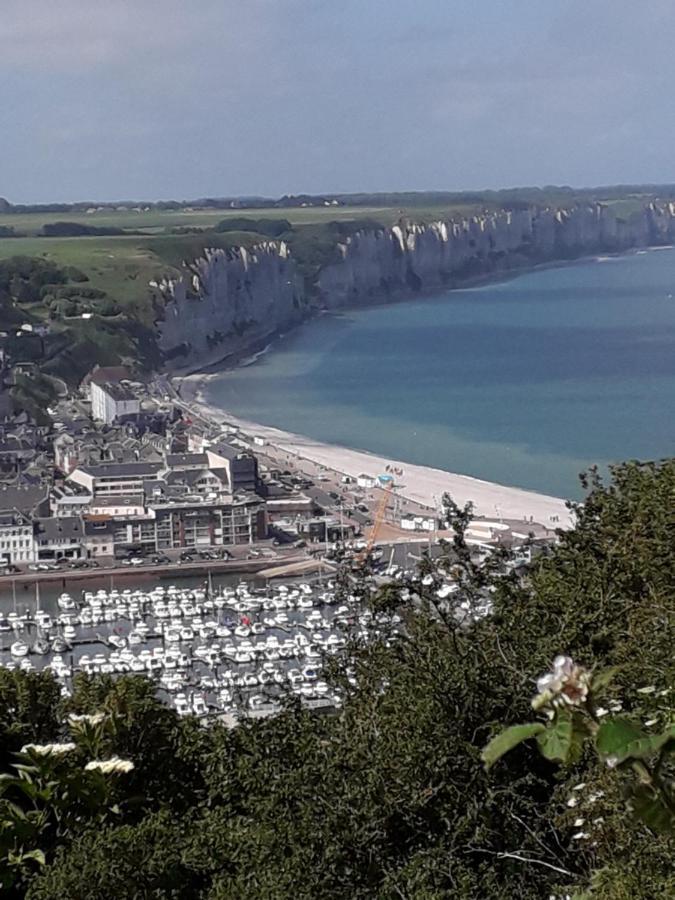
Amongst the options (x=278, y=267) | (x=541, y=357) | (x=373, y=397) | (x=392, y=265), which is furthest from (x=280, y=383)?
(x=392, y=265)

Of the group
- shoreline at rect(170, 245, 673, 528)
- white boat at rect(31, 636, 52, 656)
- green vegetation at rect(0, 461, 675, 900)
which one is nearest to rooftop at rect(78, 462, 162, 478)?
shoreline at rect(170, 245, 673, 528)

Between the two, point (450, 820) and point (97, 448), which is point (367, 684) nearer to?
point (450, 820)

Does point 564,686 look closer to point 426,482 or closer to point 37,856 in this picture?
point 37,856

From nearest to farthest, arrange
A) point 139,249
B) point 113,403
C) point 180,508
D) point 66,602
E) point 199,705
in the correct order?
1. point 199,705
2. point 66,602
3. point 180,508
4. point 113,403
5. point 139,249

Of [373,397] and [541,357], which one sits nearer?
[373,397]

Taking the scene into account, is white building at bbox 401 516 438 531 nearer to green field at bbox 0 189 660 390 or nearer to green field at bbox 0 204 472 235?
green field at bbox 0 189 660 390

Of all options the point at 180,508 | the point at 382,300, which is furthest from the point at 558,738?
the point at 382,300
